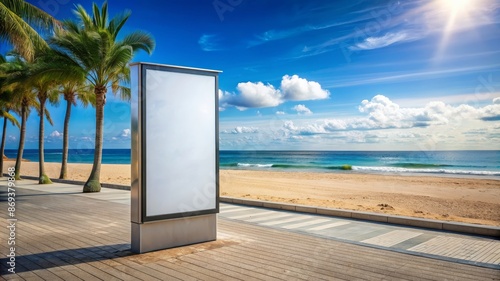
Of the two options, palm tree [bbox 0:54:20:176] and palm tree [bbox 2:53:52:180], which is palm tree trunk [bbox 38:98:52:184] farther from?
palm tree [bbox 0:54:20:176]

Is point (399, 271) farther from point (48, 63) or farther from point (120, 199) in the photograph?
point (48, 63)

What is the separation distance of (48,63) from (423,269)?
1336 centimetres

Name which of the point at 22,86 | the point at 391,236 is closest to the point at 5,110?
the point at 22,86

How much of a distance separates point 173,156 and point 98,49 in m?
9.17

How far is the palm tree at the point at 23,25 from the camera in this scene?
10.7 m

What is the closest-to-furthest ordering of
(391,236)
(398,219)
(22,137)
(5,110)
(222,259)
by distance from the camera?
(222,259), (391,236), (398,219), (22,137), (5,110)

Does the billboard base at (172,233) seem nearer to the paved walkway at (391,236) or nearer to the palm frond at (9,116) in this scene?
the paved walkway at (391,236)

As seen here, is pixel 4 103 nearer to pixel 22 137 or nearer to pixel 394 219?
pixel 22 137

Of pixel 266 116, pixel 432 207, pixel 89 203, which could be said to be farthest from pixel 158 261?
pixel 266 116

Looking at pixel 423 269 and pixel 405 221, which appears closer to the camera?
pixel 423 269

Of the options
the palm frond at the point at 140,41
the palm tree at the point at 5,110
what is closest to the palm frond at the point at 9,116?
the palm tree at the point at 5,110

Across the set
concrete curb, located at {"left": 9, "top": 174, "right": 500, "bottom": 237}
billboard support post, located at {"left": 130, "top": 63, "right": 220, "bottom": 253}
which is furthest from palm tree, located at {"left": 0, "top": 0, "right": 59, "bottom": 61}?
concrete curb, located at {"left": 9, "top": 174, "right": 500, "bottom": 237}

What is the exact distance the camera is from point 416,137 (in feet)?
180

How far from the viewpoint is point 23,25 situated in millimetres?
11539
